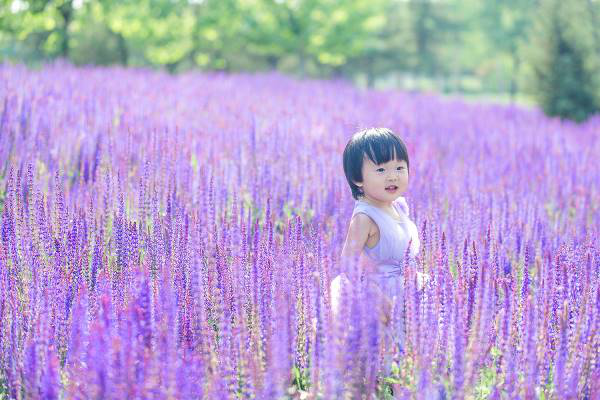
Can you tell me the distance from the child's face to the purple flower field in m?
0.25

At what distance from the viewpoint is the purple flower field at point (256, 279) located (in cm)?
169

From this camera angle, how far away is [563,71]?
1369 cm

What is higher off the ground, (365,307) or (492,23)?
(492,23)

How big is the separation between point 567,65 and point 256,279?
1322 cm

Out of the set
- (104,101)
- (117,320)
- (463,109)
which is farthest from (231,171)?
(463,109)

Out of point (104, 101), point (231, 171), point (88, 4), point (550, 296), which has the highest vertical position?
point (88, 4)

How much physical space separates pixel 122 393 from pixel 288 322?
556 mm

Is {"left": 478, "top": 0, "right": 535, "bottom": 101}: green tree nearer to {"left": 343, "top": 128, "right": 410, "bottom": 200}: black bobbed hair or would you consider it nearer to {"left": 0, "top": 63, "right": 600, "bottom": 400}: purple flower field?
Answer: {"left": 0, "top": 63, "right": 600, "bottom": 400}: purple flower field

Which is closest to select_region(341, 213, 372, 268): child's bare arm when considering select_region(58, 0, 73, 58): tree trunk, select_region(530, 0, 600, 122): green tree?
select_region(530, 0, 600, 122): green tree

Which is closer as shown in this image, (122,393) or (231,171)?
(122,393)

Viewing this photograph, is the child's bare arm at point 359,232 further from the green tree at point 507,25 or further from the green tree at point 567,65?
the green tree at point 507,25

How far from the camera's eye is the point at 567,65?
13711 millimetres

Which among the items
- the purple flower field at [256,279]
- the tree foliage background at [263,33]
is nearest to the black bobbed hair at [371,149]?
the purple flower field at [256,279]

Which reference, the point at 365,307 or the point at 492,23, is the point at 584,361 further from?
the point at 492,23
